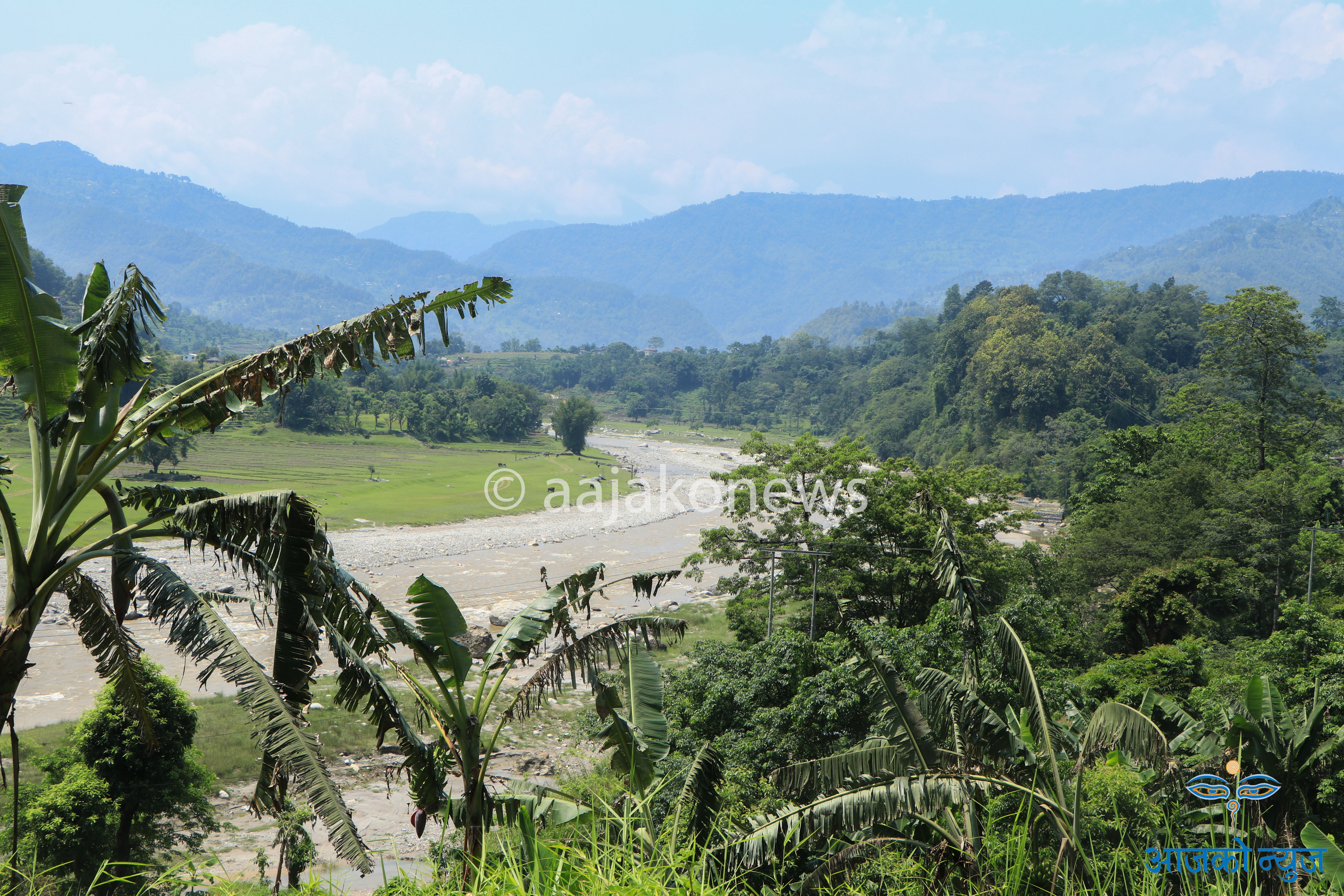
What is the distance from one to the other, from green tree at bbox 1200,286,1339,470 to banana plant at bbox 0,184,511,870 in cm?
3668

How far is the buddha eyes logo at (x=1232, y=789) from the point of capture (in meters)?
5.96

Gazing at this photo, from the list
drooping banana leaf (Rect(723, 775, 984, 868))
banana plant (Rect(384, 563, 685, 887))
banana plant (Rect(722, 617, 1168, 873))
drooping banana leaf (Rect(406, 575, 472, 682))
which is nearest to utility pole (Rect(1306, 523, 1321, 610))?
banana plant (Rect(722, 617, 1168, 873))

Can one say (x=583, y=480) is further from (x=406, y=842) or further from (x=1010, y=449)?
(x=406, y=842)

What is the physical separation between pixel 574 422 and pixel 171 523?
8741cm

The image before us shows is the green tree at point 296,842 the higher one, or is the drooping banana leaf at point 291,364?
the drooping banana leaf at point 291,364

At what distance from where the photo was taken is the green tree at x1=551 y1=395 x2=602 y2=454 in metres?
92.7

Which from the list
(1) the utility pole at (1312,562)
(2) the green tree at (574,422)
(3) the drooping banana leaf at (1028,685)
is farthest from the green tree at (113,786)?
(2) the green tree at (574,422)

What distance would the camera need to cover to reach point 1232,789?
301 inches

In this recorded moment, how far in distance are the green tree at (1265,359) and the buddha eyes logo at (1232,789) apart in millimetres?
30730

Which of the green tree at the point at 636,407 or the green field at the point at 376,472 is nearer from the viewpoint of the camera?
the green field at the point at 376,472

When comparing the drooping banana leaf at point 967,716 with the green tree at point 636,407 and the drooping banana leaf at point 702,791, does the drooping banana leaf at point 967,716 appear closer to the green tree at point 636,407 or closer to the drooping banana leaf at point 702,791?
the drooping banana leaf at point 702,791

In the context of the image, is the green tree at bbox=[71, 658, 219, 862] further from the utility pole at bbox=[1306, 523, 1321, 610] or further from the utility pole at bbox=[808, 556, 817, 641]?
the utility pole at bbox=[1306, 523, 1321, 610]

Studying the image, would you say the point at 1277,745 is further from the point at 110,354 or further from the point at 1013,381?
the point at 1013,381

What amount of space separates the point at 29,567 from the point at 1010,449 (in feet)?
228
